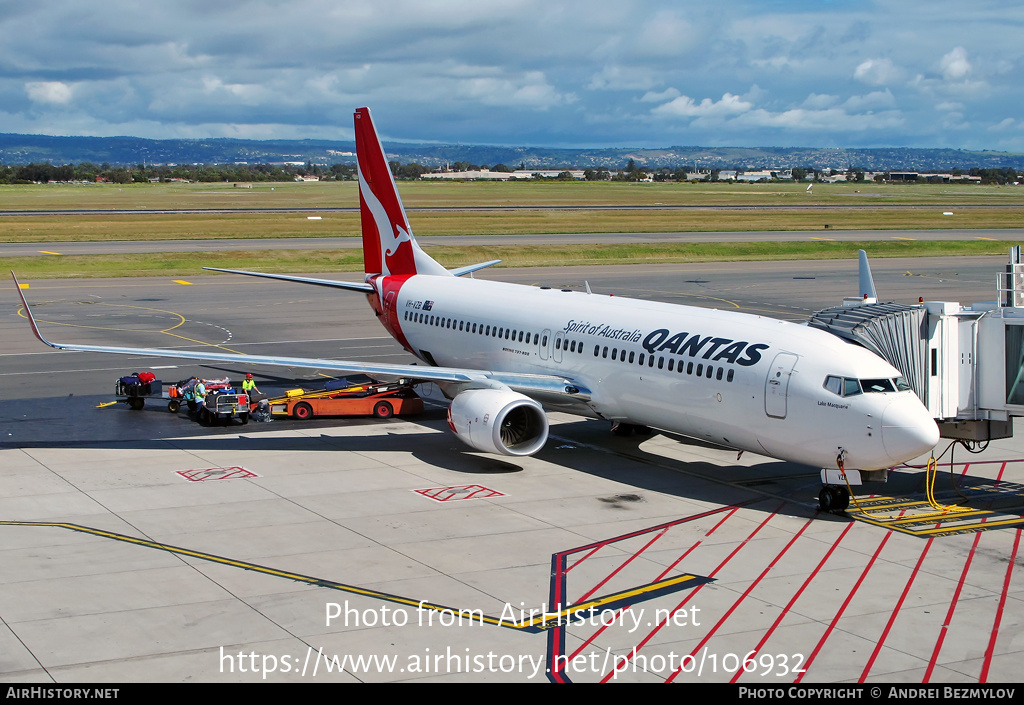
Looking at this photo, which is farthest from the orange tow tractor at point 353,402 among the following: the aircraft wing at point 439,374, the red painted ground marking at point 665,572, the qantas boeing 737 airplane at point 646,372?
the red painted ground marking at point 665,572

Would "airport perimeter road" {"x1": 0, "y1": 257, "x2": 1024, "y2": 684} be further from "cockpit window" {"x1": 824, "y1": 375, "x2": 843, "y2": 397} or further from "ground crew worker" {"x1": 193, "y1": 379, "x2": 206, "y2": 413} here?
"cockpit window" {"x1": 824, "y1": 375, "x2": 843, "y2": 397}

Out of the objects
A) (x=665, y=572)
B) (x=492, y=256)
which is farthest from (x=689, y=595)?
(x=492, y=256)

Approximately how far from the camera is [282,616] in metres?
16.8

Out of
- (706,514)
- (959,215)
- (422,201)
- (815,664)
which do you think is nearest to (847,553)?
(706,514)

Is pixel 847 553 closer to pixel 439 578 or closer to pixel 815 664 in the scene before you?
pixel 815 664

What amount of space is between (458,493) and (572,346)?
234 inches

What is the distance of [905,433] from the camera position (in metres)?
21.3

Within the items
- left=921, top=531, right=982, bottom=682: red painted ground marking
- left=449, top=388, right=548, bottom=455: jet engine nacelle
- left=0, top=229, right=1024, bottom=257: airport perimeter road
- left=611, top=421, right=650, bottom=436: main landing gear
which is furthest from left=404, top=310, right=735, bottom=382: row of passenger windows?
left=0, top=229, right=1024, bottom=257: airport perimeter road

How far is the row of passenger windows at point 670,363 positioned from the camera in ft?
79.3

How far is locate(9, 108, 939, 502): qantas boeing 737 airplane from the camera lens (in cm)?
2203

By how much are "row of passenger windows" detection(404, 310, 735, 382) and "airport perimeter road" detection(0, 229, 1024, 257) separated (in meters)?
56.7

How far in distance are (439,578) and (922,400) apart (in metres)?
11.3

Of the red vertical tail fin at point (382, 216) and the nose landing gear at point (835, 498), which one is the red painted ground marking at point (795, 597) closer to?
the nose landing gear at point (835, 498)

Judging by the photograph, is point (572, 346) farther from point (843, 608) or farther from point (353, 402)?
point (843, 608)
